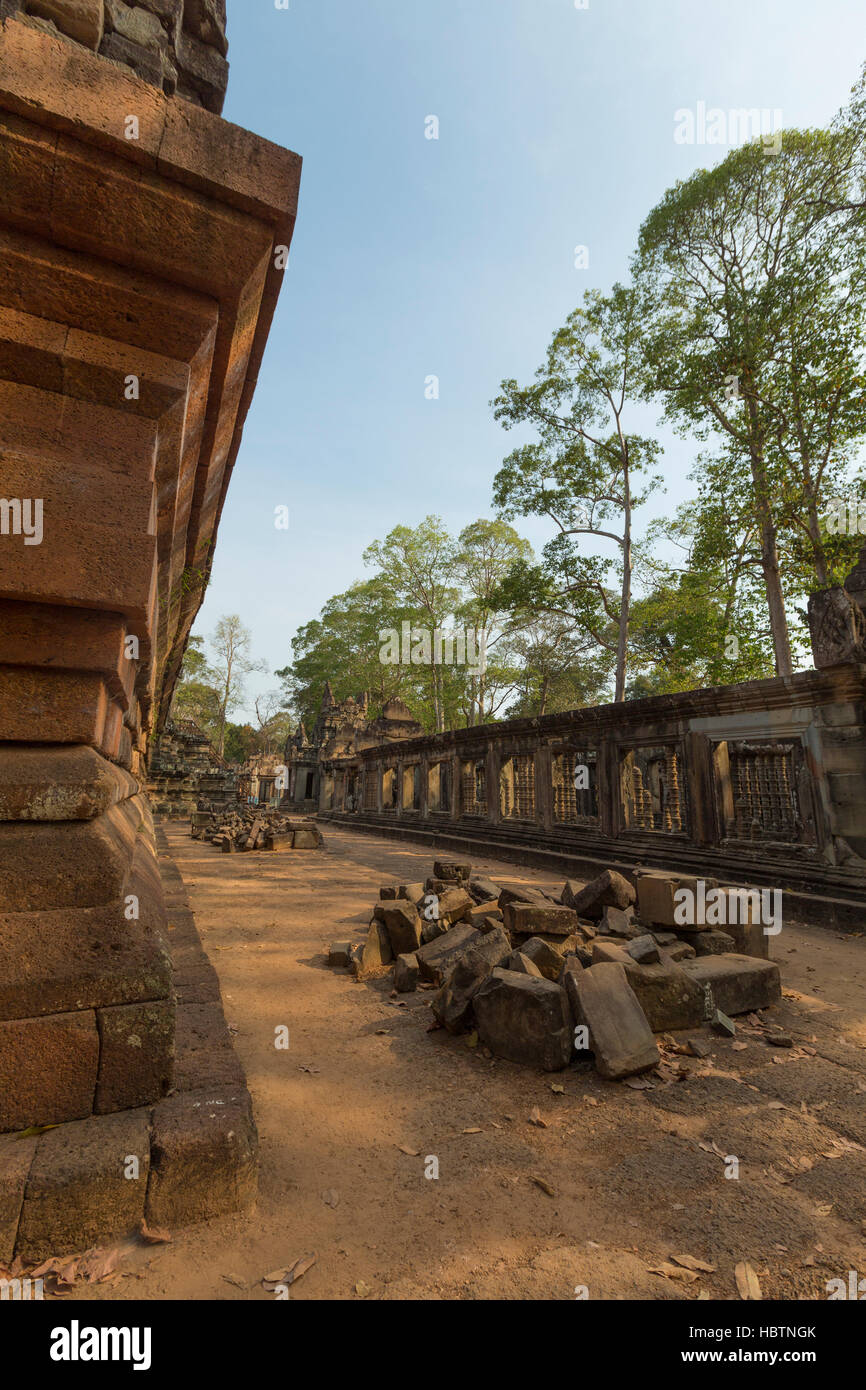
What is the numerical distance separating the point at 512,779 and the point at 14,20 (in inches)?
479

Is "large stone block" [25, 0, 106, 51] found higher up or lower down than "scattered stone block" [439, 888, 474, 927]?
higher up

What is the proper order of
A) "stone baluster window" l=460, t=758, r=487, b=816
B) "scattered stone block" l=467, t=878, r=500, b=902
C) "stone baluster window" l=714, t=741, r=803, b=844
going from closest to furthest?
"scattered stone block" l=467, t=878, r=500, b=902 → "stone baluster window" l=714, t=741, r=803, b=844 → "stone baluster window" l=460, t=758, r=487, b=816

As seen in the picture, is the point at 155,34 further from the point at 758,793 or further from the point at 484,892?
the point at 758,793

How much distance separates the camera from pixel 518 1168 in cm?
178

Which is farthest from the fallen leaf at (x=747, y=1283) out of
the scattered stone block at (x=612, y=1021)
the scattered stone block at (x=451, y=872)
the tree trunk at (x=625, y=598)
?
the tree trunk at (x=625, y=598)

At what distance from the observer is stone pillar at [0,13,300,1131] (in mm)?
1527

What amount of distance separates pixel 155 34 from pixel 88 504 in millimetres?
1652

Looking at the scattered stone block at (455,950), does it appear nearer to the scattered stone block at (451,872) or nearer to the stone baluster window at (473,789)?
the scattered stone block at (451,872)

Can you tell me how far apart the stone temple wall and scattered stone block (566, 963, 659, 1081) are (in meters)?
3.29

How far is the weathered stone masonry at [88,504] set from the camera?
150 cm

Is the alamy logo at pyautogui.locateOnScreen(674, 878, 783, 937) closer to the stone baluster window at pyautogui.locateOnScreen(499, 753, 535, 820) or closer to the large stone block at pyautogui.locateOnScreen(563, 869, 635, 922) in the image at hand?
the large stone block at pyautogui.locateOnScreen(563, 869, 635, 922)

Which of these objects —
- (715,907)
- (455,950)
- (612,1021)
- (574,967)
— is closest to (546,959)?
(574,967)

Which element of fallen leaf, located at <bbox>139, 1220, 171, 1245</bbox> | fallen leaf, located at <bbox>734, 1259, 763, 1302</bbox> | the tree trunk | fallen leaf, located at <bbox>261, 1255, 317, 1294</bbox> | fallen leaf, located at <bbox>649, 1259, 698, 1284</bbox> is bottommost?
fallen leaf, located at <bbox>734, 1259, 763, 1302</bbox>
